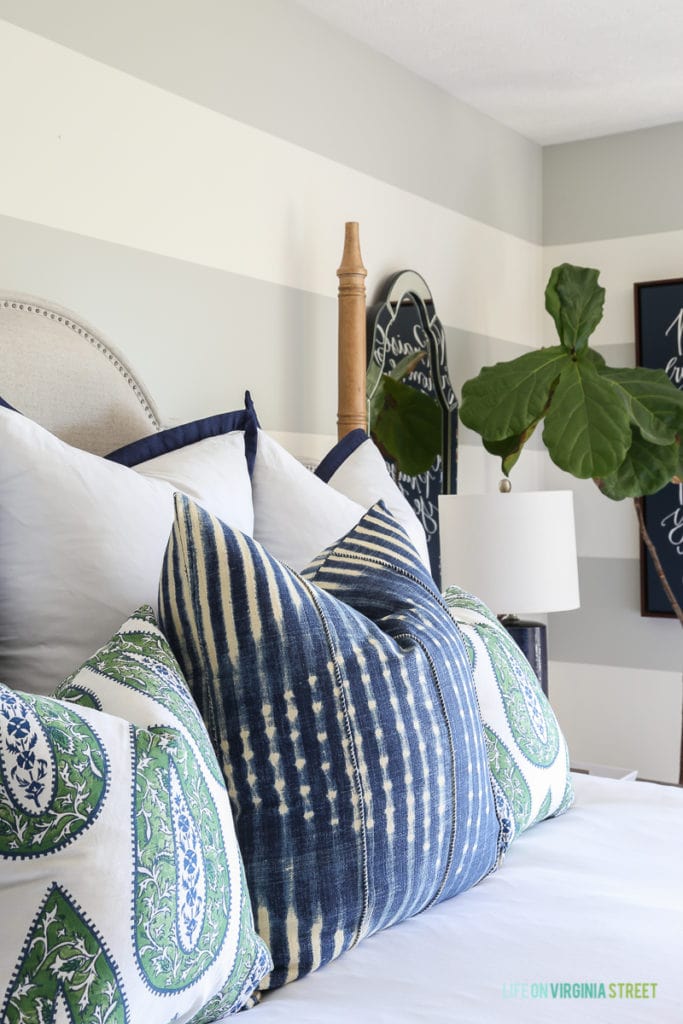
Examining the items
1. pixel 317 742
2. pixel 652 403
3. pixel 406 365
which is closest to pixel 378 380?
pixel 406 365

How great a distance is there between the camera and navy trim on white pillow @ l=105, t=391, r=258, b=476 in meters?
1.60

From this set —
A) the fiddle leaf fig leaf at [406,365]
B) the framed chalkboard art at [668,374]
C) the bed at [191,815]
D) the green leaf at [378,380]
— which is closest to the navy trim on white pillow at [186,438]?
the bed at [191,815]

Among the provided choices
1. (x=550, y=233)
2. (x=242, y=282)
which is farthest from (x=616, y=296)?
(x=242, y=282)

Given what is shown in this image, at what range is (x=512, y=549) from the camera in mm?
2303

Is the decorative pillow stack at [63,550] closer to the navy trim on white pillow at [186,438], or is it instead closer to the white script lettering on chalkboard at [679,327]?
the navy trim on white pillow at [186,438]

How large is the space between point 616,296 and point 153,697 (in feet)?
9.14

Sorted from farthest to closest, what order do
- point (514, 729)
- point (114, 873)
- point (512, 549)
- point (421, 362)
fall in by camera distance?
point (421, 362)
point (512, 549)
point (514, 729)
point (114, 873)

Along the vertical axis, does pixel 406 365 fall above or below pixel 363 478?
above

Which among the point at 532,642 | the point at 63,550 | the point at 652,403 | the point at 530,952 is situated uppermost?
the point at 652,403

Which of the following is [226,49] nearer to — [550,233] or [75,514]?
[75,514]

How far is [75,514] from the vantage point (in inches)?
49.6

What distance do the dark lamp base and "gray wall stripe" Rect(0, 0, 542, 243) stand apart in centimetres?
115

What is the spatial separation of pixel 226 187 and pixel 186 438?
2.46ft

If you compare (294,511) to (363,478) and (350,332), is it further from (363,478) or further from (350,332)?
(350,332)
